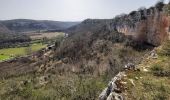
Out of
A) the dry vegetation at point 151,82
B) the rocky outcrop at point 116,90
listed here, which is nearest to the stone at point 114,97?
the rocky outcrop at point 116,90

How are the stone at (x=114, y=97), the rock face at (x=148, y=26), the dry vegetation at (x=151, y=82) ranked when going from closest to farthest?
the stone at (x=114, y=97) → the dry vegetation at (x=151, y=82) → the rock face at (x=148, y=26)

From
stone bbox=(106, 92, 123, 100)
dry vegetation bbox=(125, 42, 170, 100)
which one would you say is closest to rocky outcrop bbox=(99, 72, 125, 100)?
stone bbox=(106, 92, 123, 100)

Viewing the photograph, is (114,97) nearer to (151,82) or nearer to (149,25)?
(151,82)

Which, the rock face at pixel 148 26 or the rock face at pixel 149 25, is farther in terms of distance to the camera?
the rock face at pixel 148 26

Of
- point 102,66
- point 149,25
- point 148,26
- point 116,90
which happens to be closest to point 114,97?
point 116,90

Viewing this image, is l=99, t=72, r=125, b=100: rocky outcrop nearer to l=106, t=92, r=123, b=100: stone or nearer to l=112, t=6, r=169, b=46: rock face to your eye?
l=106, t=92, r=123, b=100: stone

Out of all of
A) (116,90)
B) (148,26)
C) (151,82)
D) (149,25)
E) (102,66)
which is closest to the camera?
(116,90)

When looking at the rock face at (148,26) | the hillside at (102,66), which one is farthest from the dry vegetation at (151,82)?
the rock face at (148,26)

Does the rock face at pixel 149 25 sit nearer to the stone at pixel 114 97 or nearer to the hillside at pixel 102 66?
the hillside at pixel 102 66

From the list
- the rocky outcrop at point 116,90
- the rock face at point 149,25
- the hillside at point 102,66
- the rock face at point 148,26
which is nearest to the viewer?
the rocky outcrop at point 116,90

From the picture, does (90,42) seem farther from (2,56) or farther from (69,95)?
(69,95)

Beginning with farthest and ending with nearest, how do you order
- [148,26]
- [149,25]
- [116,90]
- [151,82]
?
[148,26], [149,25], [151,82], [116,90]

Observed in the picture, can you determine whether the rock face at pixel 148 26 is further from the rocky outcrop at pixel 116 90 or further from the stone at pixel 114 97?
the stone at pixel 114 97

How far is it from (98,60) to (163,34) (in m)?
30.7
